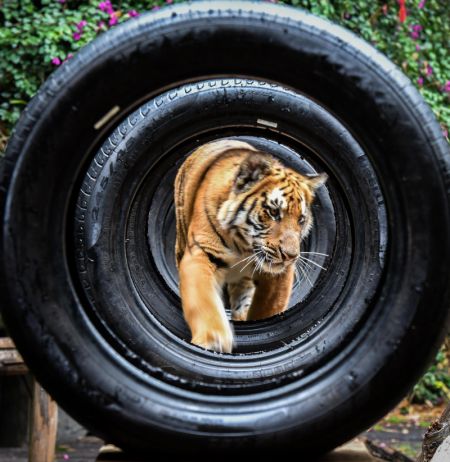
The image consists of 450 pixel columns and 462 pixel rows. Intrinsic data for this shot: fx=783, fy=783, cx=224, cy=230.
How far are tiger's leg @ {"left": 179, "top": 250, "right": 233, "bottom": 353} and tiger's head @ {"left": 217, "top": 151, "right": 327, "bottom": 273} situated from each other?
0.25 m

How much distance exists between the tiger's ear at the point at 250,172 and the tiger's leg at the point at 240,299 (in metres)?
0.88

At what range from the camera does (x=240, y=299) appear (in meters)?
4.56

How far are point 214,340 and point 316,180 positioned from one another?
3.49 feet

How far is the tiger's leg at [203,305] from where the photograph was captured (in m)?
3.09

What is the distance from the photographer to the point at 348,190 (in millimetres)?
2861

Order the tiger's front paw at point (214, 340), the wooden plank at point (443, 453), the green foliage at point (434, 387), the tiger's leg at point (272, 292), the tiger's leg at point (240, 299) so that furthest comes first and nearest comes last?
the green foliage at point (434, 387) → the tiger's leg at point (240, 299) → the tiger's leg at point (272, 292) → the tiger's front paw at point (214, 340) → the wooden plank at point (443, 453)

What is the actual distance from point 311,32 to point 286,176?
2.16m

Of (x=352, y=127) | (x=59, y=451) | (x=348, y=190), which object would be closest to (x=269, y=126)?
(x=348, y=190)

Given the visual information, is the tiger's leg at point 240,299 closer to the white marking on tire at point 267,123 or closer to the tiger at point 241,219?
the tiger at point 241,219

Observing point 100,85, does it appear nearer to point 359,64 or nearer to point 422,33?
point 359,64

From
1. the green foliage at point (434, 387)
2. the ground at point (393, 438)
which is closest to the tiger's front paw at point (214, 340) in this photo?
the ground at point (393, 438)

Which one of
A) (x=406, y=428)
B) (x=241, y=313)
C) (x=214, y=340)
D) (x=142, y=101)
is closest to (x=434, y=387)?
(x=406, y=428)

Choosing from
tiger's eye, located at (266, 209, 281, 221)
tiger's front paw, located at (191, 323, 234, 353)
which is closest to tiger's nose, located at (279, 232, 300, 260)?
tiger's eye, located at (266, 209, 281, 221)

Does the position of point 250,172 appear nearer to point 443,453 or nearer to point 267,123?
point 267,123
